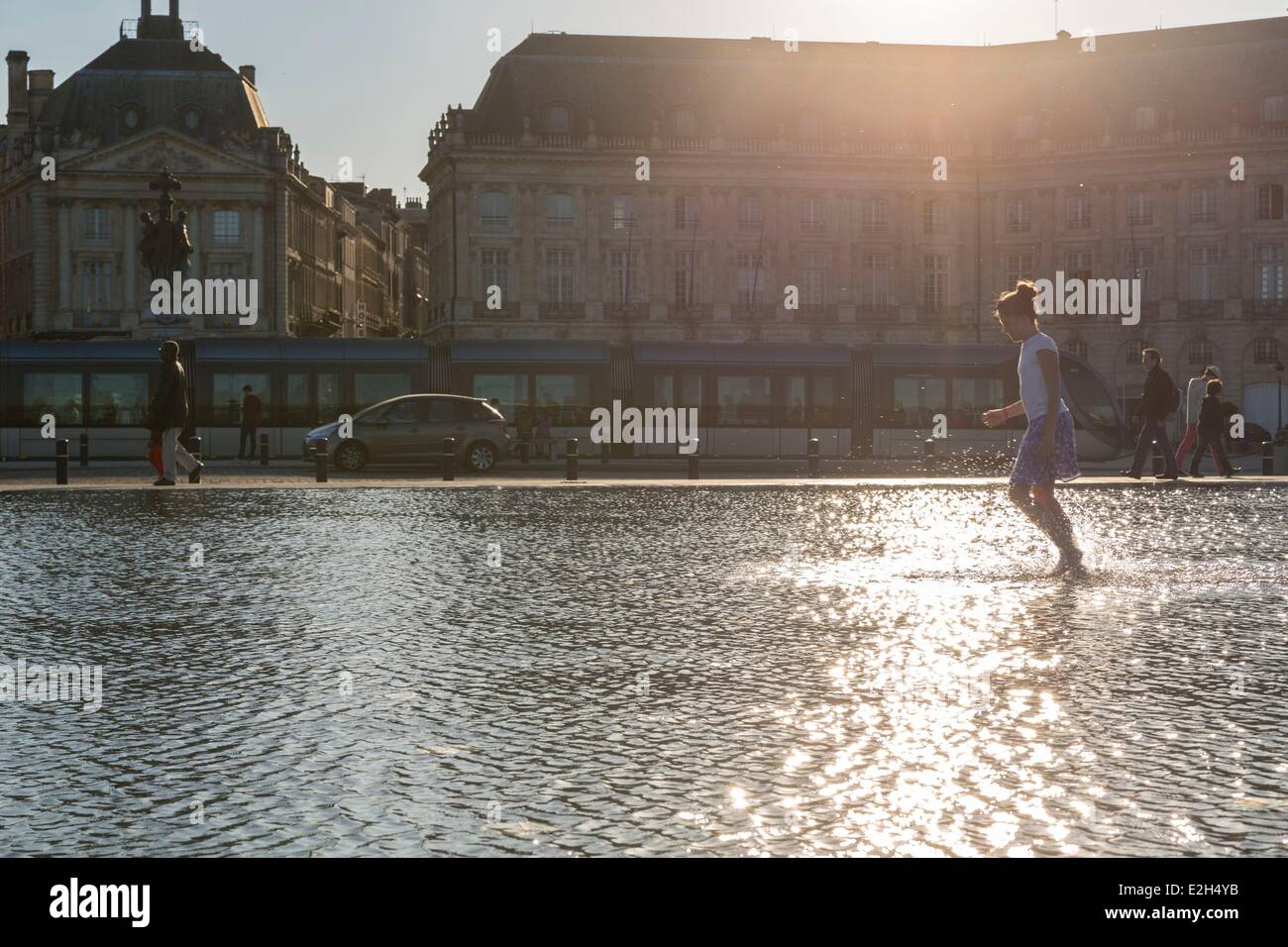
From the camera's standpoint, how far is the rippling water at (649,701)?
4.37 m

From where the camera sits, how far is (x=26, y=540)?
13617mm

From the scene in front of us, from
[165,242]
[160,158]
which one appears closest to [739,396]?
[165,242]

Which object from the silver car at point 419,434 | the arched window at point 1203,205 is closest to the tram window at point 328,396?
the silver car at point 419,434

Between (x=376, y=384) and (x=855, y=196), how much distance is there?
39279 millimetres

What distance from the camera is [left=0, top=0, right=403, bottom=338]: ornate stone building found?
247ft

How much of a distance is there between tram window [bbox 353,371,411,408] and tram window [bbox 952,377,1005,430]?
480 inches

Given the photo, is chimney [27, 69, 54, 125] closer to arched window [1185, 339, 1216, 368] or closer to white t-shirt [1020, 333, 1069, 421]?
arched window [1185, 339, 1216, 368]

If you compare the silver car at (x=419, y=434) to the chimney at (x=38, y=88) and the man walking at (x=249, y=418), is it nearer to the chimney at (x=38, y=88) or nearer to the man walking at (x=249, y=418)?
the man walking at (x=249, y=418)

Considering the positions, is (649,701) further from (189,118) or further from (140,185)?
(189,118)

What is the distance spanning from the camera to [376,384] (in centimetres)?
3744

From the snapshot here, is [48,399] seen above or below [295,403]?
above

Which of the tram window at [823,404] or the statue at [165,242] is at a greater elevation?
the statue at [165,242]

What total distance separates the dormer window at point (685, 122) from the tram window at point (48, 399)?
39.3m
